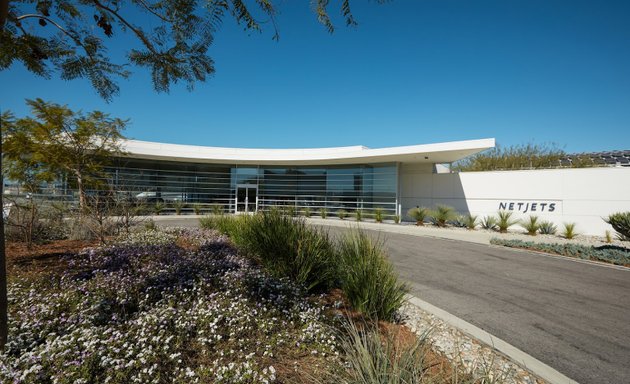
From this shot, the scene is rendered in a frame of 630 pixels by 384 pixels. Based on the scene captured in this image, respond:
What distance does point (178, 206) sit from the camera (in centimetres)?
2419

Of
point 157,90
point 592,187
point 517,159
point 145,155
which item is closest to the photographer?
point 157,90

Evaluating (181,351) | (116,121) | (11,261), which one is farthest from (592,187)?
(116,121)

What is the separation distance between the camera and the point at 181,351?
2.82m

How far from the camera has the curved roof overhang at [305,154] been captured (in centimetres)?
1768

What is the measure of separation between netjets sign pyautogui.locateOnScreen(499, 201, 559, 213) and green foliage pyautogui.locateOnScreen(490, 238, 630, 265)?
6357 millimetres

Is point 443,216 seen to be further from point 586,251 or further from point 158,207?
point 158,207

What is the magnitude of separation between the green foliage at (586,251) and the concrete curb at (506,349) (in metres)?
8.70

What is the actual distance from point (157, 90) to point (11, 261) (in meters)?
4.95

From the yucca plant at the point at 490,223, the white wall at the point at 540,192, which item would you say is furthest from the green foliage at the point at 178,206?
the yucca plant at the point at 490,223

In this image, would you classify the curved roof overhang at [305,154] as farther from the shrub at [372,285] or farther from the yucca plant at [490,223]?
the shrub at [372,285]

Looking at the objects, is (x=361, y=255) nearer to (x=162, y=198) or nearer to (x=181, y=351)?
(x=181, y=351)

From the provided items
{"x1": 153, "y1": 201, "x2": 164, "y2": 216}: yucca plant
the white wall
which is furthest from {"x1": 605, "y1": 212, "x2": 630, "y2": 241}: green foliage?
{"x1": 153, "y1": 201, "x2": 164, "y2": 216}: yucca plant

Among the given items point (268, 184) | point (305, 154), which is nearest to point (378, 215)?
point (305, 154)

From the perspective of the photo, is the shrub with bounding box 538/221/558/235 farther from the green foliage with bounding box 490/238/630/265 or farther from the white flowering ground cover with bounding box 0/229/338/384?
the white flowering ground cover with bounding box 0/229/338/384
